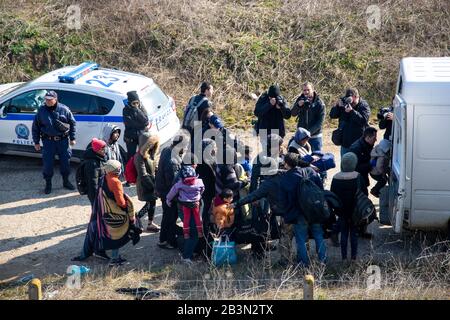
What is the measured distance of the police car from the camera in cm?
1318

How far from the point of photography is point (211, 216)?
10227 millimetres

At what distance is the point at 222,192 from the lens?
10.1 metres

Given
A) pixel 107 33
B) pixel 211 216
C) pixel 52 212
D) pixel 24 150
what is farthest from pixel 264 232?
pixel 107 33

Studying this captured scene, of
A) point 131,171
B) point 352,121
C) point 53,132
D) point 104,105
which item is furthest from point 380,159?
point 53,132

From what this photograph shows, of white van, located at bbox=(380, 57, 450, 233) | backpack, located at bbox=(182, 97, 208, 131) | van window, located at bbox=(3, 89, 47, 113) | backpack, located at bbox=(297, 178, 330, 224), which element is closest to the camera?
backpack, located at bbox=(297, 178, 330, 224)

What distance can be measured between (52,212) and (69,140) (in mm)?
1211

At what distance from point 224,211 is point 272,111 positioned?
2911 mm

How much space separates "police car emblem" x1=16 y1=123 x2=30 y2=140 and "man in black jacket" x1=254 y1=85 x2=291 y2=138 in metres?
3.79

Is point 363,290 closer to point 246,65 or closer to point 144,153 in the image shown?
point 144,153

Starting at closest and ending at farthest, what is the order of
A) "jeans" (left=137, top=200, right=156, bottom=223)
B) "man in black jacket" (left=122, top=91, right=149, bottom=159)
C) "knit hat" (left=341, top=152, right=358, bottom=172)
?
"knit hat" (left=341, top=152, right=358, bottom=172) → "jeans" (left=137, top=200, right=156, bottom=223) → "man in black jacket" (left=122, top=91, right=149, bottom=159)

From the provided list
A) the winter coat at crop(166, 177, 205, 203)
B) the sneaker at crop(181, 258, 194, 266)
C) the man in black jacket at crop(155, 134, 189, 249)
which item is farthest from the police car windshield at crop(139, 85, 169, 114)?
the sneaker at crop(181, 258, 194, 266)

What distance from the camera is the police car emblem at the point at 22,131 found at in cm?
1352

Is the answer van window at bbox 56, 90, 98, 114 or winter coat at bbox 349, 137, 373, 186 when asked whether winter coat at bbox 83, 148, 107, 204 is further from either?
winter coat at bbox 349, 137, 373, 186

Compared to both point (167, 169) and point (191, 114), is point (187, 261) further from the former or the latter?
point (191, 114)
